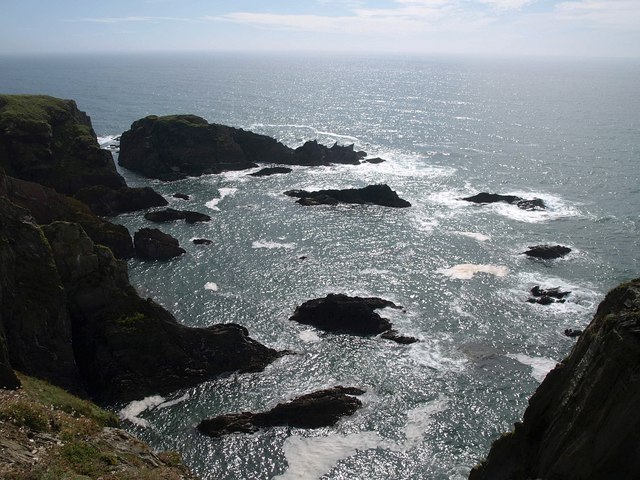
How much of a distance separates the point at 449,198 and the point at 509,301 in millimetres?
46373

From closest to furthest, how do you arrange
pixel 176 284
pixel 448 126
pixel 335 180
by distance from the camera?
pixel 176 284 < pixel 335 180 < pixel 448 126

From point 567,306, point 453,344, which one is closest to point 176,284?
point 453,344

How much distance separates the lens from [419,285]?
73000mm

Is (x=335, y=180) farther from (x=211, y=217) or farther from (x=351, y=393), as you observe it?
(x=351, y=393)

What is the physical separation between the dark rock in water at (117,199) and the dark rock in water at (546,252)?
65614 millimetres

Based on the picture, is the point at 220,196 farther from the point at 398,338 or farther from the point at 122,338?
the point at 122,338

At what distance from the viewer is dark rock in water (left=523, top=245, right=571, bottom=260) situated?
82688mm

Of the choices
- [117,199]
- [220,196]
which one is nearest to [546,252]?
[220,196]

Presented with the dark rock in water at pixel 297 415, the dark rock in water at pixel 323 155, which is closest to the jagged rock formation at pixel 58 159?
the dark rock in water at pixel 323 155

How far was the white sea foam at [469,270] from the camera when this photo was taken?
75875 mm

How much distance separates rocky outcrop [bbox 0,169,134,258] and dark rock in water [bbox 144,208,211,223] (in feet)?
44.7

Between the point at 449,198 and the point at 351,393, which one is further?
the point at 449,198

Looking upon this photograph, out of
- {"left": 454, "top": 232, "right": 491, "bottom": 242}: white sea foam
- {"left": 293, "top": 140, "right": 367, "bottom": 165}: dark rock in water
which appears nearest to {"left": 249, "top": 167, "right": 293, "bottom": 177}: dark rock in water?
{"left": 293, "top": 140, "right": 367, "bottom": 165}: dark rock in water

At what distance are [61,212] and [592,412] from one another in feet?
238
